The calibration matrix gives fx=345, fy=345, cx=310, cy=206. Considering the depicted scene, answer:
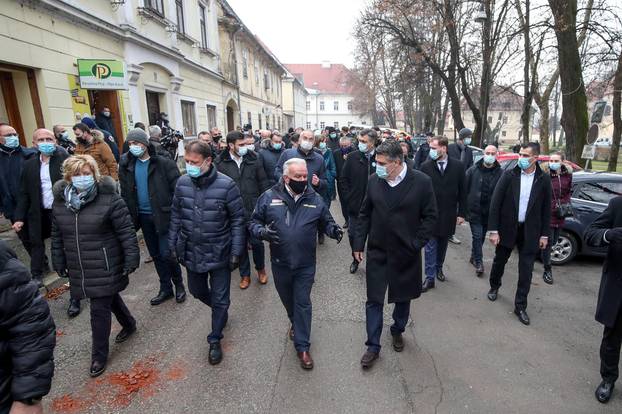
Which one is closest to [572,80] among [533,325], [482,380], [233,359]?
[533,325]

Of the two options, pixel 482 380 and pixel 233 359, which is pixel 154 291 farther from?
pixel 482 380

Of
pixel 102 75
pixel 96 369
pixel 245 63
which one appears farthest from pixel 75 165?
pixel 245 63

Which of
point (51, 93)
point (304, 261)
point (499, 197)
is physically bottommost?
point (304, 261)

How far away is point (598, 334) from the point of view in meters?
3.76

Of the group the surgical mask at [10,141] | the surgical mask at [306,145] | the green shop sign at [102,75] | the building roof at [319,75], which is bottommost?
the surgical mask at [306,145]

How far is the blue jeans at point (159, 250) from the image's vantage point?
4270 millimetres

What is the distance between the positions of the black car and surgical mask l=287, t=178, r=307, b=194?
16.2 ft

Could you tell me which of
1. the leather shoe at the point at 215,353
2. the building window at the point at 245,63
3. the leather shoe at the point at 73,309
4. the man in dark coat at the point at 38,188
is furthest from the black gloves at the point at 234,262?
the building window at the point at 245,63

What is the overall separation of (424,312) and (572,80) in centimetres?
940

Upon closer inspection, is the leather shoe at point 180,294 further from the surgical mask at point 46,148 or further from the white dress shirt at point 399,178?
the white dress shirt at point 399,178

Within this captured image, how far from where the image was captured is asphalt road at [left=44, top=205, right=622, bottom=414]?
9.10 feet

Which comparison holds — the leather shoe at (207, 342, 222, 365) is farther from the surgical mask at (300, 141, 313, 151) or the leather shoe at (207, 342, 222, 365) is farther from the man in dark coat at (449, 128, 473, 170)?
the man in dark coat at (449, 128, 473, 170)

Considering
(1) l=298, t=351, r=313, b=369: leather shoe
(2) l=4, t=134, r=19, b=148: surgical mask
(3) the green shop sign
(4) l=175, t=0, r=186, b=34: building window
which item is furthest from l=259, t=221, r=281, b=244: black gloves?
(4) l=175, t=0, r=186, b=34: building window

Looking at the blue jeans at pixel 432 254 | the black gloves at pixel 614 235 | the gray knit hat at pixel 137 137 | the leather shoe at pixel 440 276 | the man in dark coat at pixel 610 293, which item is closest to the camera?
the black gloves at pixel 614 235
